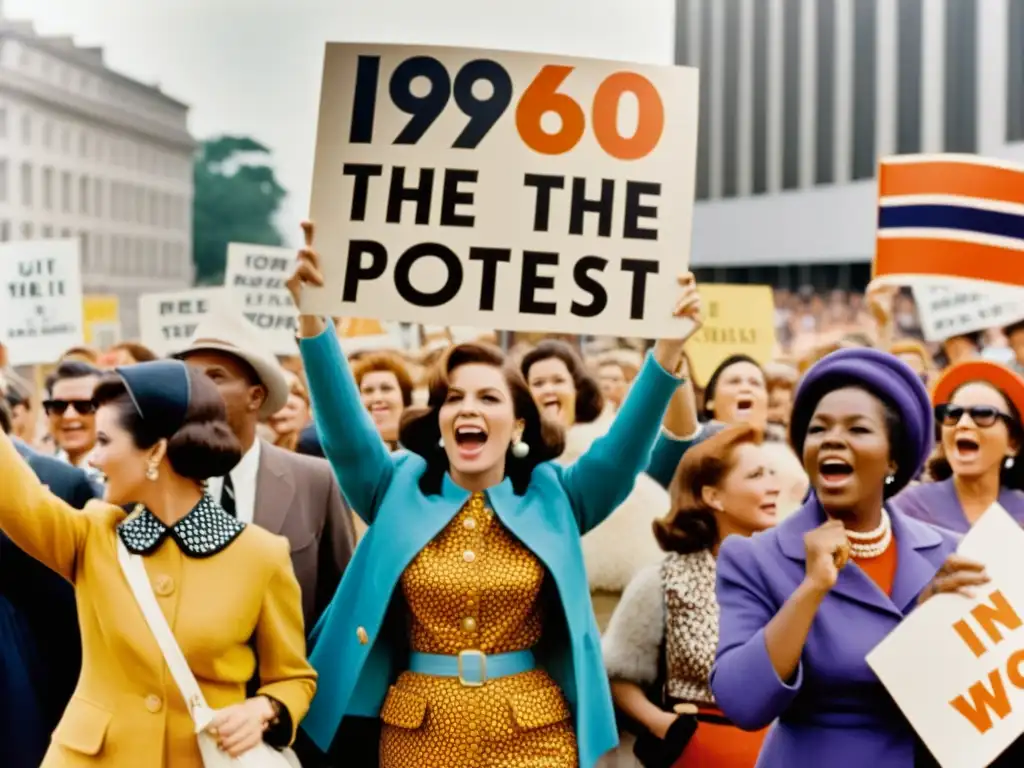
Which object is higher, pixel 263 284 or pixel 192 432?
pixel 263 284

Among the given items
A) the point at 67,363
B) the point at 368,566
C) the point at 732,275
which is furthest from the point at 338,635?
the point at 732,275

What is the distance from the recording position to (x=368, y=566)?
459cm

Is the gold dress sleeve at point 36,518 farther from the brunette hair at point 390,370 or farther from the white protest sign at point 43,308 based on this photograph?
the white protest sign at point 43,308

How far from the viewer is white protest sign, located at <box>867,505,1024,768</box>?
3.65 m

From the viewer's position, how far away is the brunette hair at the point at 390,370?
792 centimetres

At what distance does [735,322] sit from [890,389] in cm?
791

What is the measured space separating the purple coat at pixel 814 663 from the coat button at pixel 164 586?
1.23 m

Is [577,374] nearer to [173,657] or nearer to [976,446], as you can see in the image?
[976,446]

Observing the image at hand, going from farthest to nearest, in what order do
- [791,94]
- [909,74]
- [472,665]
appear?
[791,94] < [909,74] < [472,665]

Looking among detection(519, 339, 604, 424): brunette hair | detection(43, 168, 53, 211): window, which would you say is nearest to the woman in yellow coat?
detection(519, 339, 604, 424): brunette hair

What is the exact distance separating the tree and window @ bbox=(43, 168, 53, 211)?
68.9 ft

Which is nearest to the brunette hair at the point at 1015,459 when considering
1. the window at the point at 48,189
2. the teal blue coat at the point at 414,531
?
the teal blue coat at the point at 414,531

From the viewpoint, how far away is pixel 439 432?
482 cm

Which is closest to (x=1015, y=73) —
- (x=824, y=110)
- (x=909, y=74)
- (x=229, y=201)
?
(x=909, y=74)
